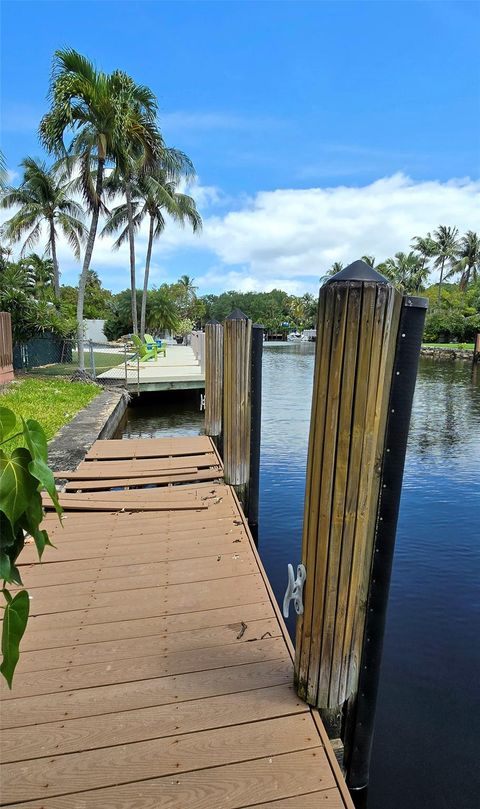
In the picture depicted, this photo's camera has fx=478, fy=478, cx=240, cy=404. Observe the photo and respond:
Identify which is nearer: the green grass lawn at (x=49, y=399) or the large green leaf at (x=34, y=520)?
the large green leaf at (x=34, y=520)

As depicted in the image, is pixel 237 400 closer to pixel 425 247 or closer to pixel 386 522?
pixel 386 522

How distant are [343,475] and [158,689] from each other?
51.4 inches

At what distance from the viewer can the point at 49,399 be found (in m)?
10.1

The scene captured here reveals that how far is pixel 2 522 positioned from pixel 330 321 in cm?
128

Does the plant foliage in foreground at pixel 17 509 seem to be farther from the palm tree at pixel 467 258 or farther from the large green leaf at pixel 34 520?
the palm tree at pixel 467 258

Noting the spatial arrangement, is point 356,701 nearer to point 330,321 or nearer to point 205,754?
point 205,754

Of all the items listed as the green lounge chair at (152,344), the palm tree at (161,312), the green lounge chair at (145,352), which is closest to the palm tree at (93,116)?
the green lounge chair at (145,352)

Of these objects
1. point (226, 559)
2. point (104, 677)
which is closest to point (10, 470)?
point (104, 677)

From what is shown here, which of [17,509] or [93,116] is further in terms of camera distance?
Result: [93,116]

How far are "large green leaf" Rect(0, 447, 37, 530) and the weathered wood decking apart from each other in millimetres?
1351

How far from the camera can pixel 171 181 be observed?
27.8m

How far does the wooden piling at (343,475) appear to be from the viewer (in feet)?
5.76

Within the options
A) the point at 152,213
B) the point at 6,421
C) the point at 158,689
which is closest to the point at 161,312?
the point at 152,213

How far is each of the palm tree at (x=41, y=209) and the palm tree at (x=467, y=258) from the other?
41.9 m
